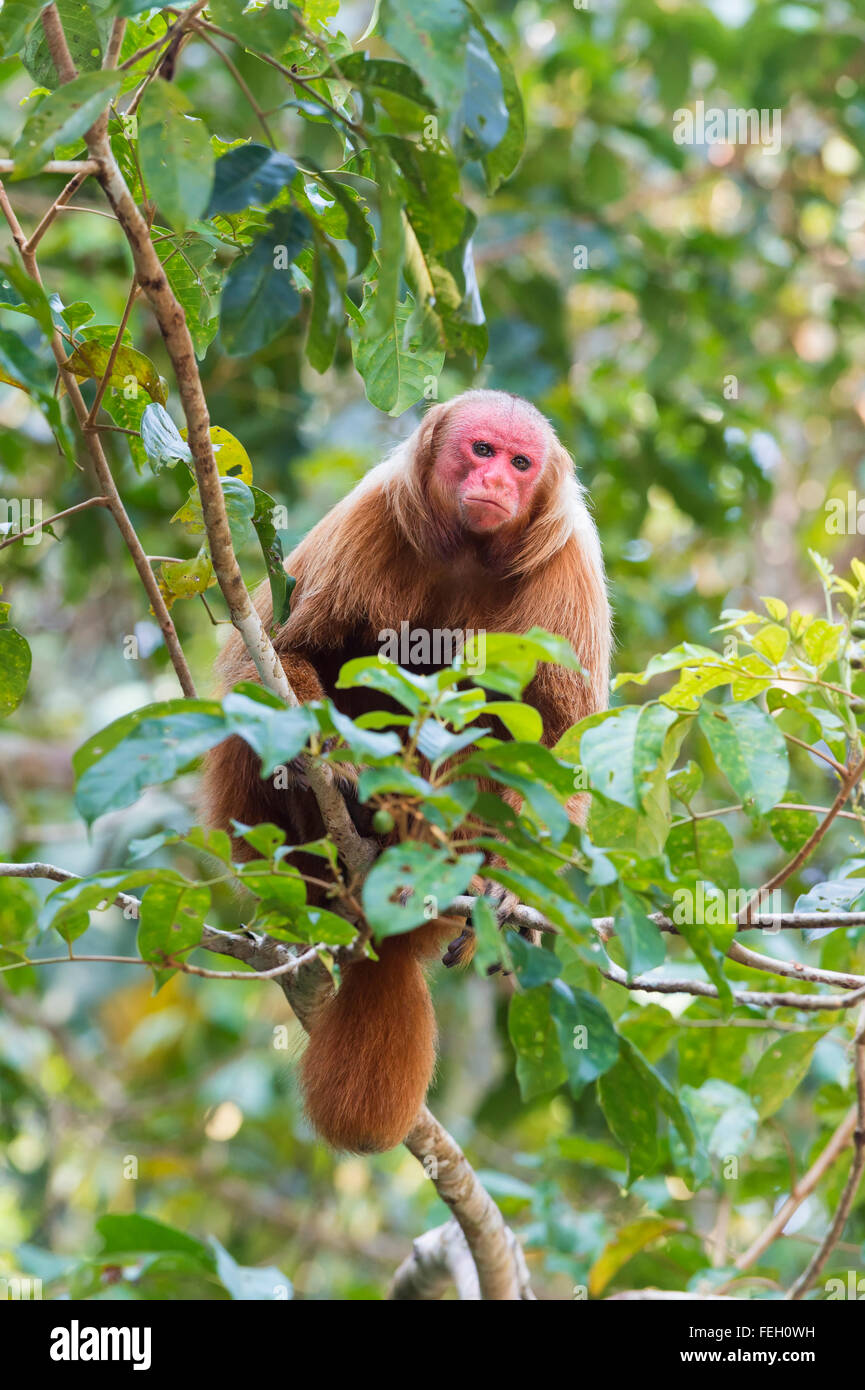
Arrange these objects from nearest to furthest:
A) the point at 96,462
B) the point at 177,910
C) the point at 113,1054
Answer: the point at 177,910 < the point at 96,462 < the point at 113,1054

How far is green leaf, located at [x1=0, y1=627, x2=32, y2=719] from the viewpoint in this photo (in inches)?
108

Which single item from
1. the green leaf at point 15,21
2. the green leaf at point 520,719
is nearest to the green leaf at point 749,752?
the green leaf at point 520,719

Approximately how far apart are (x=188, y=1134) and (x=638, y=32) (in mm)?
6551

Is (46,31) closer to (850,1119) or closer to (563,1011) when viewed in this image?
(563,1011)

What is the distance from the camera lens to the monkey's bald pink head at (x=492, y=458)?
3.75 meters

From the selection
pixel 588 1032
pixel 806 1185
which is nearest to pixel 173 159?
pixel 588 1032

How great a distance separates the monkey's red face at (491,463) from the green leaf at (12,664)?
1434 mm

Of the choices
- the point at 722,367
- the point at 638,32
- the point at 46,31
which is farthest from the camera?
the point at 722,367

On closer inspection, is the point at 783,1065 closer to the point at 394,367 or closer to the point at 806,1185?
the point at 806,1185

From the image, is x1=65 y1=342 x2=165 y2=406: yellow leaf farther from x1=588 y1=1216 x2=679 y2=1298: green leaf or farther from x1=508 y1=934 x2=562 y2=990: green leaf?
x1=588 y1=1216 x2=679 y2=1298: green leaf

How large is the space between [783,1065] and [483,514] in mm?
1692

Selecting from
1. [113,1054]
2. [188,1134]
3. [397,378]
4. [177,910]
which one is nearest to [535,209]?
[397,378]

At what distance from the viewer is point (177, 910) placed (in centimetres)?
226

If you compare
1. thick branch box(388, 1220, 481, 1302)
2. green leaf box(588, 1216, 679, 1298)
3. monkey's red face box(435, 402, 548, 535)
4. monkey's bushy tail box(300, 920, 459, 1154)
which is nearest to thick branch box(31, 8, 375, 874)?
monkey's bushy tail box(300, 920, 459, 1154)
